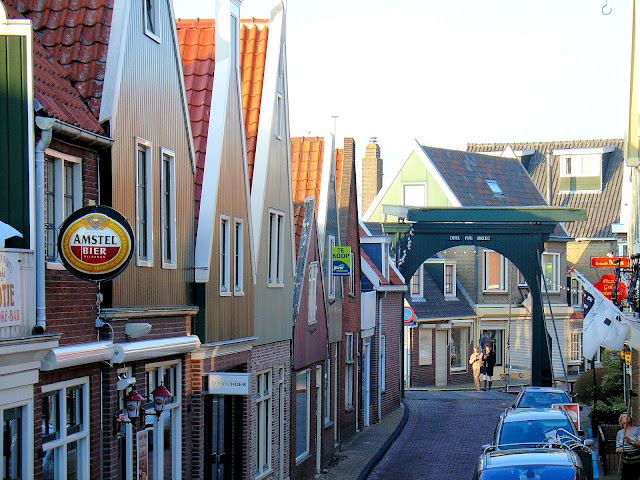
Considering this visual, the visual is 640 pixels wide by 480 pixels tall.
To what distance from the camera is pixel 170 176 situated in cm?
1265

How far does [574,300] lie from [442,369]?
10.4 m

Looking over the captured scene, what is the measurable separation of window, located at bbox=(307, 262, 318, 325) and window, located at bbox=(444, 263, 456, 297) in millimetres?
20853

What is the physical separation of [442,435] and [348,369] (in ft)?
9.97

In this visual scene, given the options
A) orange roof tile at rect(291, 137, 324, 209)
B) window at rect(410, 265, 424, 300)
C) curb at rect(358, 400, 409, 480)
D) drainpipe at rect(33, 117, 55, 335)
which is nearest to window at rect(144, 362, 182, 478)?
drainpipe at rect(33, 117, 55, 335)

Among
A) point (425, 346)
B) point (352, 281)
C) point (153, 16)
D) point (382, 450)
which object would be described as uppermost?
point (153, 16)

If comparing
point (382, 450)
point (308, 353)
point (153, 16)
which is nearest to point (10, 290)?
point (153, 16)

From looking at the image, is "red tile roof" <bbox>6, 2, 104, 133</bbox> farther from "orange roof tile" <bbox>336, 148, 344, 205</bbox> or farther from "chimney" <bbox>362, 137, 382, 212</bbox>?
"chimney" <bbox>362, 137, 382, 212</bbox>

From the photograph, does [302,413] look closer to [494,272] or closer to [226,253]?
[226,253]

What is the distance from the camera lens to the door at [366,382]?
27.9 metres

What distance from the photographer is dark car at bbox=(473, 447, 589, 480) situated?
11.2m

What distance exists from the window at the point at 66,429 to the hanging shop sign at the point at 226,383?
3.59 m

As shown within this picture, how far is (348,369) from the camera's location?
1029 inches

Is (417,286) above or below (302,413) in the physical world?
above

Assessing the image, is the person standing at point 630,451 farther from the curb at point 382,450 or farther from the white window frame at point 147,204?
the white window frame at point 147,204
